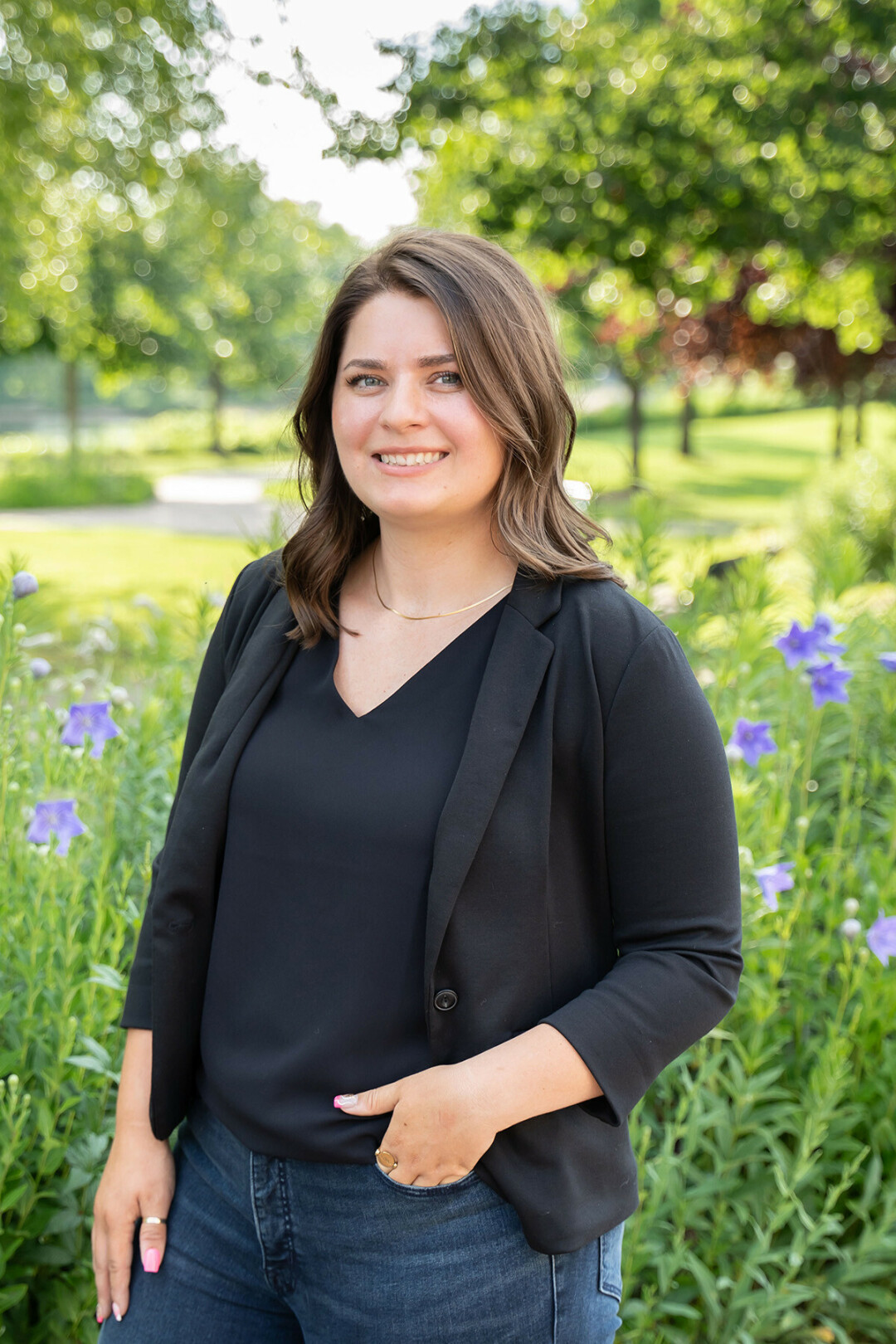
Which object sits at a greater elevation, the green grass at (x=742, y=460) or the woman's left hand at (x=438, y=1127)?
the green grass at (x=742, y=460)

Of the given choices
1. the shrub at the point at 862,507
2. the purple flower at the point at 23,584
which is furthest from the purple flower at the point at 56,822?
the shrub at the point at 862,507

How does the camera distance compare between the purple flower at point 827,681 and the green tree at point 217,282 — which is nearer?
the purple flower at point 827,681

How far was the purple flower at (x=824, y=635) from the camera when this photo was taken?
99.7 inches

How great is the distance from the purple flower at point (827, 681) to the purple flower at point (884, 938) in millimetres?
557

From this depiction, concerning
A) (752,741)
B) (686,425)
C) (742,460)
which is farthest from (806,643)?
(742,460)

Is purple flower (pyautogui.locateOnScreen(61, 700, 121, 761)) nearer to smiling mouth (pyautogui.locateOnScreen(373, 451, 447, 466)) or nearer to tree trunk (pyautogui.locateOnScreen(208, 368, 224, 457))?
smiling mouth (pyautogui.locateOnScreen(373, 451, 447, 466))

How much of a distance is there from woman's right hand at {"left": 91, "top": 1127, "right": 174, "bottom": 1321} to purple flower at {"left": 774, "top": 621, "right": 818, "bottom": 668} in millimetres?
1765

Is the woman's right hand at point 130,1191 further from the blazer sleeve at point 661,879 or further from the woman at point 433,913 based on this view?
the blazer sleeve at point 661,879

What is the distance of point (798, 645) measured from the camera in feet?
8.37

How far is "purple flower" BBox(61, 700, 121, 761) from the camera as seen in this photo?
2.18 meters

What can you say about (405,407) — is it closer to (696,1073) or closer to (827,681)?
(827,681)

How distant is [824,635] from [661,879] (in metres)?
1.50

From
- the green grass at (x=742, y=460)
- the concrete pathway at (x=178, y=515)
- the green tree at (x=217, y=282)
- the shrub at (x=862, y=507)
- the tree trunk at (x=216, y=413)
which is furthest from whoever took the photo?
the tree trunk at (x=216, y=413)

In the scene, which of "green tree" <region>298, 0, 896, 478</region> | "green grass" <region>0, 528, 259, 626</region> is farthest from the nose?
"green grass" <region>0, 528, 259, 626</region>
